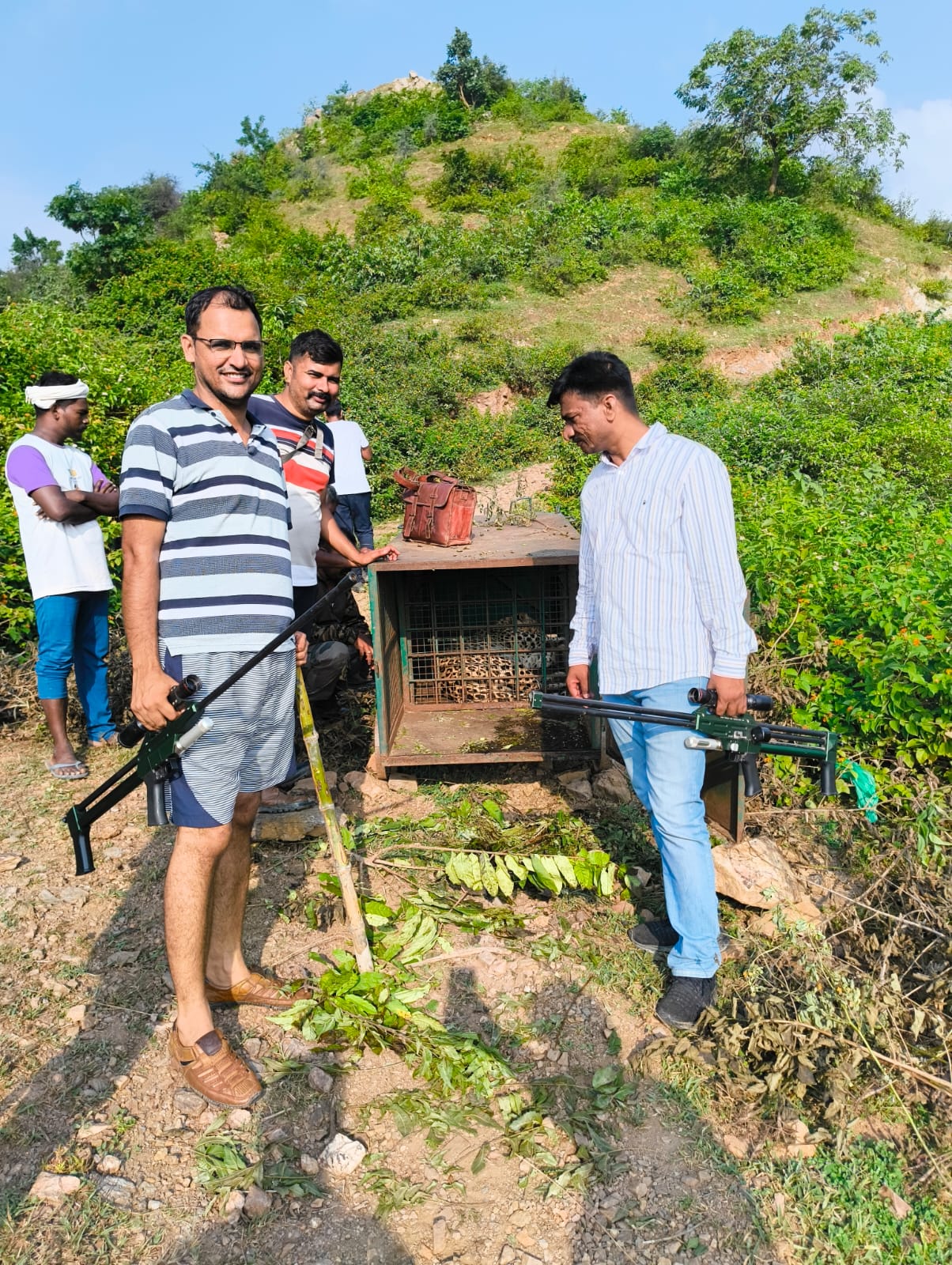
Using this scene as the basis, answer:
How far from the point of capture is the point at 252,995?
2.79 metres

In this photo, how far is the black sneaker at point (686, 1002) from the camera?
2.69 meters

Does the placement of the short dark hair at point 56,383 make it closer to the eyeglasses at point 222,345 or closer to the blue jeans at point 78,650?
the blue jeans at point 78,650

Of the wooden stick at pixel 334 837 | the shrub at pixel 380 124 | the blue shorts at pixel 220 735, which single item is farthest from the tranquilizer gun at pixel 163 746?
the shrub at pixel 380 124

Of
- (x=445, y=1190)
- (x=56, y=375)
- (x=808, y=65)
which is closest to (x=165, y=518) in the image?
(x=445, y=1190)

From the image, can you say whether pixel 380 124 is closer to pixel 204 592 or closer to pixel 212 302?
pixel 212 302

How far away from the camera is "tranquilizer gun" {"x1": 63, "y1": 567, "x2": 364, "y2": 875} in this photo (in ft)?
7.43

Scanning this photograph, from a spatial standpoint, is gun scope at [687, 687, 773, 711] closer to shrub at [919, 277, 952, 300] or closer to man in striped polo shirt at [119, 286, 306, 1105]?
man in striped polo shirt at [119, 286, 306, 1105]

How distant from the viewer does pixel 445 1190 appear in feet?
7.12

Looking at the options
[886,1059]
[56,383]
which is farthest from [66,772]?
[886,1059]

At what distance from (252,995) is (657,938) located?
4.59ft

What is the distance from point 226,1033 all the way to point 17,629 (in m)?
3.59

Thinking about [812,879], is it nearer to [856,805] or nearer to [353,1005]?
[856,805]

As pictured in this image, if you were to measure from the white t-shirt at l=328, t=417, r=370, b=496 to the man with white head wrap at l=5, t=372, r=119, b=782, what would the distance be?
120 cm

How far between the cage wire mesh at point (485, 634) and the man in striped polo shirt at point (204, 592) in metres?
2.30
